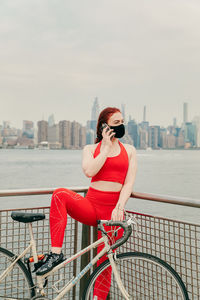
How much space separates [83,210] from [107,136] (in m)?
0.54

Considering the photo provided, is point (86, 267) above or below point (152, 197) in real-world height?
below

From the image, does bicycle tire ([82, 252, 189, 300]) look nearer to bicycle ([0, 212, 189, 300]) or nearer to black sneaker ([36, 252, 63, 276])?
bicycle ([0, 212, 189, 300])

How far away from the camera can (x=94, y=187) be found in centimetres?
244

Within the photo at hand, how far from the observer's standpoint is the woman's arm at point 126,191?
228 cm

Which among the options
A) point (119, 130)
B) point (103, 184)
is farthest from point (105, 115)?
point (103, 184)

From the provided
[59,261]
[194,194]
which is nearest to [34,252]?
[59,261]

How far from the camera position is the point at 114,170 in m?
2.41

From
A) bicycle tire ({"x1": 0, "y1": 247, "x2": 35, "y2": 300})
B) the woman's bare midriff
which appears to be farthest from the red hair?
bicycle tire ({"x1": 0, "y1": 247, "x2": 35, "y2": 300})

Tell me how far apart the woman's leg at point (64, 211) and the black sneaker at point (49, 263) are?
0.06 m

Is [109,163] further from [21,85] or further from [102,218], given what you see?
[21,85]

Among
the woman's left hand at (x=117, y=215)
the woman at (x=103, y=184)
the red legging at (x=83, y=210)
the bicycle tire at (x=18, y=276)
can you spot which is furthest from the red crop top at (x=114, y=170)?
the bicycle tire at (x=18, y=276)

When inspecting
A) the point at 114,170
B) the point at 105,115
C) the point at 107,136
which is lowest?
the point at 114,170

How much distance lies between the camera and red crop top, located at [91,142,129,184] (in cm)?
239

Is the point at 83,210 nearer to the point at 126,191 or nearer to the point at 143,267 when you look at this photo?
the point at 126,191
